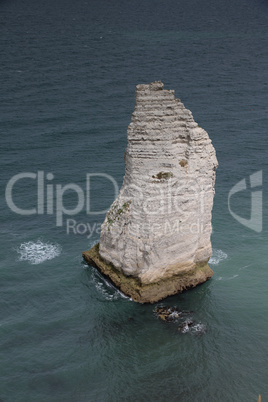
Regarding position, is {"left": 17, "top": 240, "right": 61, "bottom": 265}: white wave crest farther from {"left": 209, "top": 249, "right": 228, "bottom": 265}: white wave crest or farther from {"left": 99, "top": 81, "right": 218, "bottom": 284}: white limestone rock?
{"left": 209, "top": 249, "right": 228, "bottom": 265}: white wave crest

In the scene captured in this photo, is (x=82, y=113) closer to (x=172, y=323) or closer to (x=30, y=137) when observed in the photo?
(x=30, y=137)

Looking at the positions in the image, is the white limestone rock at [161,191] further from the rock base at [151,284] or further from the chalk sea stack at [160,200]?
the rock base at [151,284]

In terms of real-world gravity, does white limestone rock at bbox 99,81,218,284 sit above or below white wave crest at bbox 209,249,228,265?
above

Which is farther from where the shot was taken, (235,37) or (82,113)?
(235,37)

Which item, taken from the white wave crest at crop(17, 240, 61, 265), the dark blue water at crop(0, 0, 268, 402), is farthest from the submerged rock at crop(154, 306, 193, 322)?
the white wave crest at crop(17, 240, 61, 265)

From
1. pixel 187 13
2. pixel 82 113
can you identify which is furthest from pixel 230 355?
pixel 187 13

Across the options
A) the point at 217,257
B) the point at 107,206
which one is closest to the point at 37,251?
the point at 107,206

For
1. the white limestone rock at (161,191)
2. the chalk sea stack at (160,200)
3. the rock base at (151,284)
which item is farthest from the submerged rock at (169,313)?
the white limestone rock at (161,191)
